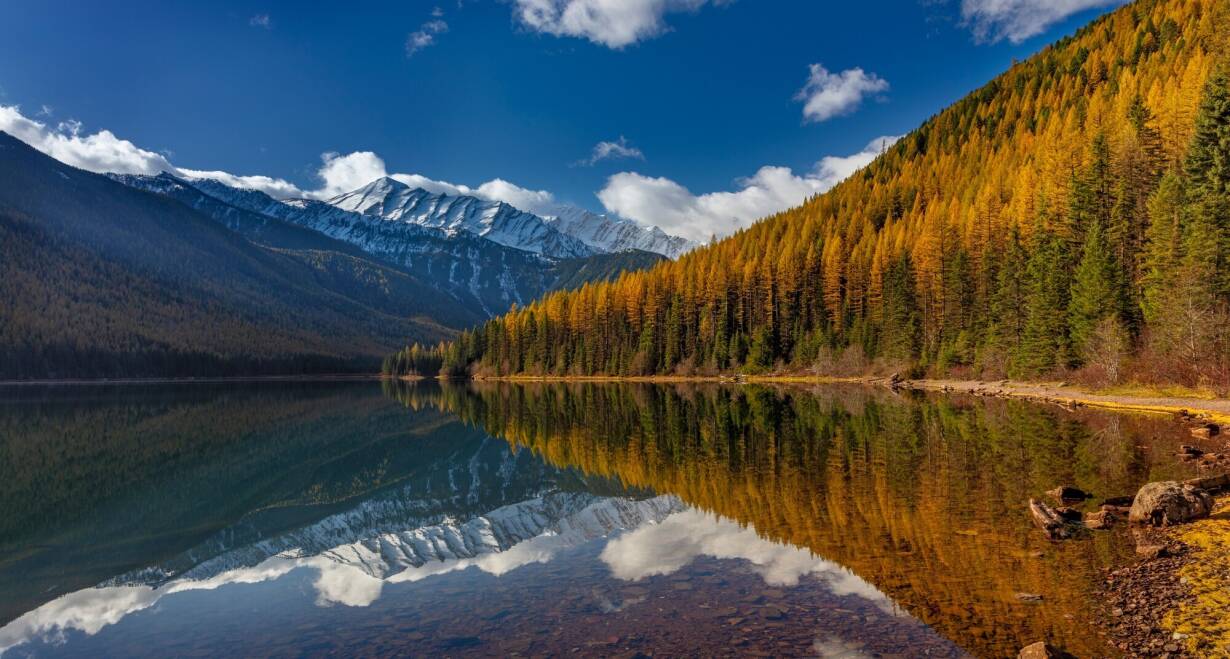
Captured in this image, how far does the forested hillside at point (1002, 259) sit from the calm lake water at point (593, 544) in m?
16.3

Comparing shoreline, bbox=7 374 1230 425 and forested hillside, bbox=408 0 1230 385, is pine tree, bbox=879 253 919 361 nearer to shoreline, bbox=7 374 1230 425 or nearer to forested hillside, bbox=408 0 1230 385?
forested hillside, bbox=408 0 1230 385

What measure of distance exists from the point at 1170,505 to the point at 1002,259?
68148 millimetres

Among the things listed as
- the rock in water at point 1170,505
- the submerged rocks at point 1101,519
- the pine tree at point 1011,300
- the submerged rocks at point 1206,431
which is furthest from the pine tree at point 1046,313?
the submerged rocks at point 1101,519

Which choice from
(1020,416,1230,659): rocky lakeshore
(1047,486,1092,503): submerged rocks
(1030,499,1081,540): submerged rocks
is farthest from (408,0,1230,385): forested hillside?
(1030,499,1081,540): submerged rocks

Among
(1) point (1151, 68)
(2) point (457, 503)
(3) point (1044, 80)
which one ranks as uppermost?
(3) point (1044, 80)

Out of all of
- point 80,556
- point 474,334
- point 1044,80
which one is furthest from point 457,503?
point 1044,80

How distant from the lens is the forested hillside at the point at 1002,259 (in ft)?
148

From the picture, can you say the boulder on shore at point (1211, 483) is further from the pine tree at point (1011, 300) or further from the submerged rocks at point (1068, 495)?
the pine tree at point (1011, 300)

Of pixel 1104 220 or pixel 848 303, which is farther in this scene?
pixel 848 303

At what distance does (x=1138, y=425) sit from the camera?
107ft

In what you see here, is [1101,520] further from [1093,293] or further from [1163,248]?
Result: [1093,293]

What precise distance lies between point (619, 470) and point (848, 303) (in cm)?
8040

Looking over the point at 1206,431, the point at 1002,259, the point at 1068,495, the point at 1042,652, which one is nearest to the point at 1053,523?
the point at 1068,495

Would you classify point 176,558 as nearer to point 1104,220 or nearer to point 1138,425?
point 1138,425
